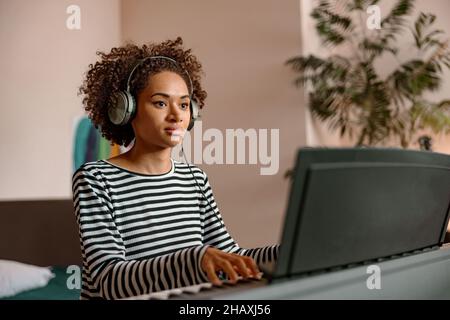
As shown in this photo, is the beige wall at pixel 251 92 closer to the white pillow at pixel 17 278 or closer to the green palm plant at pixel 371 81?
the green palm plant at pixel 371 81

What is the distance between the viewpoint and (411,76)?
13.3ft

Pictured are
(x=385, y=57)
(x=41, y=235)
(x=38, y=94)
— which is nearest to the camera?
(x=41, y=235)

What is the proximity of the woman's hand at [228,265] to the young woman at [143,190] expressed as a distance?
0.28ft

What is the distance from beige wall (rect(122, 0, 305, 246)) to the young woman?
8.70 feet

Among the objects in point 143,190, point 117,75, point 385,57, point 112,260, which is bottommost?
point 112,260

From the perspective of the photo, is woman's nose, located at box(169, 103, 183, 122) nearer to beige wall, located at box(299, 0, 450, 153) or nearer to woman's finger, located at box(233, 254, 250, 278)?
woman's finger, located at box(233, 254, 250, 278)

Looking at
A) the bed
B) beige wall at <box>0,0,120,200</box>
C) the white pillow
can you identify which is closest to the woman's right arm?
the white pillow

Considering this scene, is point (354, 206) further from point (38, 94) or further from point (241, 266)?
point (38, 94)

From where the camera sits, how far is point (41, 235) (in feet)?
8.54

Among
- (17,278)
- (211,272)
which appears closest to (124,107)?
(211,272)

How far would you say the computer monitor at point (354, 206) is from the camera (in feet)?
2.06

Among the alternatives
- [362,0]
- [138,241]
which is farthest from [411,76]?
[138,241]

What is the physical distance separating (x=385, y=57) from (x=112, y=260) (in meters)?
3.74

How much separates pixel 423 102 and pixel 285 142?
0.90m
